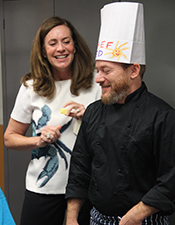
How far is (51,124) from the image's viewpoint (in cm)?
177

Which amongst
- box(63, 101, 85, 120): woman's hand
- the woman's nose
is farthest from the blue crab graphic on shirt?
the woman's nose

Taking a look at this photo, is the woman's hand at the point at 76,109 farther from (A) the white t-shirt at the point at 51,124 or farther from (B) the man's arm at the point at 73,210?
(B) the man's arm at the point at 73,210

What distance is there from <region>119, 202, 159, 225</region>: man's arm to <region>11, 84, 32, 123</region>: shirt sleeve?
815 millimetres

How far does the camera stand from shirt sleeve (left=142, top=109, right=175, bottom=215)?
4.14 ft

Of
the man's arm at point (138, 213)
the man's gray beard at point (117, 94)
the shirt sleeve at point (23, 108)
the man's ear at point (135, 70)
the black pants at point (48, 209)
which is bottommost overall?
the black pants at point (48, 209)

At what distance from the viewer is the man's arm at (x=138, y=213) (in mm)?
1287

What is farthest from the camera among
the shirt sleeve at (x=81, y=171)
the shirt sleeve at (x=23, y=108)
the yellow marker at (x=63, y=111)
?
the shirt sleeve at (x=23, y=108)

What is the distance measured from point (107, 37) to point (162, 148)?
1.76 feet

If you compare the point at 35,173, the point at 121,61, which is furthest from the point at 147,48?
the point at 35,173

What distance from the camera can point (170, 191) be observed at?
4.15 feet

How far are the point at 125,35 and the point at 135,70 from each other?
155mm

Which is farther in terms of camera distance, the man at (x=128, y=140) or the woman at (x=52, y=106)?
the woman at (x=52, y=106)

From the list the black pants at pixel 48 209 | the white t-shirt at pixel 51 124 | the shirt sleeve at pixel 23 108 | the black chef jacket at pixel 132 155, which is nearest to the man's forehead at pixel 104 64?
the black chef jacket at pixel 132 155

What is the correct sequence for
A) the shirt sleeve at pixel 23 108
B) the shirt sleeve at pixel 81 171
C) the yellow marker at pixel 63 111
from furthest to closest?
1. the shirt sleeve at pixel 23 108
2. the yellow marker at pixel 63 111
3. the shirt sleeve at pixel 81 171
